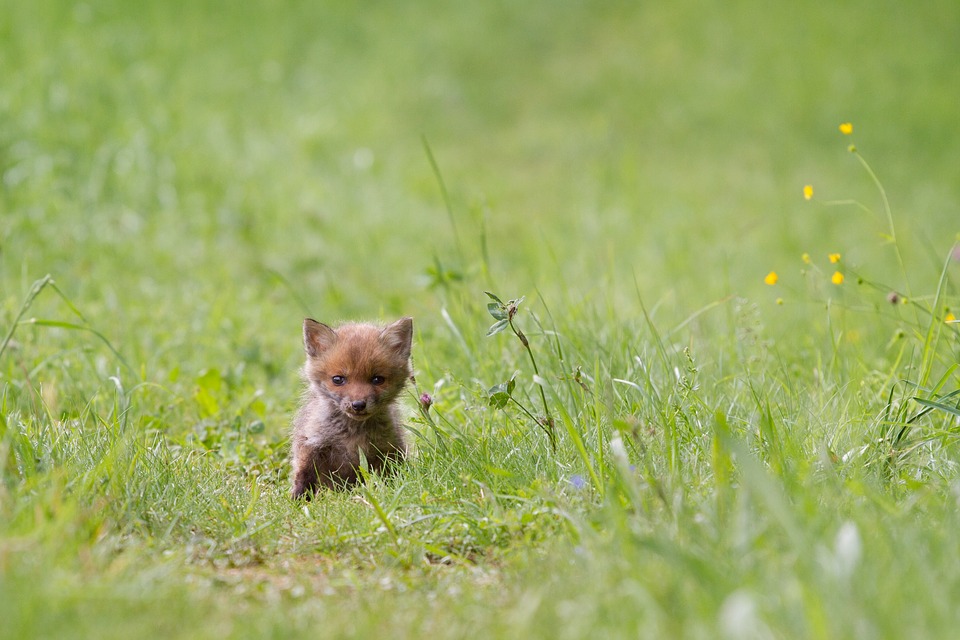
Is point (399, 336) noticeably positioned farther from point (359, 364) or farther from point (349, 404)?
point (349, 404)

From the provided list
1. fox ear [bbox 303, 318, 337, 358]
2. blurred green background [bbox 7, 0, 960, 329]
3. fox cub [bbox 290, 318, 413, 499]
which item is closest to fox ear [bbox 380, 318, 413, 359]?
fox cub [bbox 290, 318, 413, 499]

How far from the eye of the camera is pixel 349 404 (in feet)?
15.3

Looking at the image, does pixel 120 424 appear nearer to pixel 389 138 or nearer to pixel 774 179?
pixel 389 138

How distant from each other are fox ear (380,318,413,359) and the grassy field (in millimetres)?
314

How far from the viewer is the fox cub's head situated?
15.5 ft

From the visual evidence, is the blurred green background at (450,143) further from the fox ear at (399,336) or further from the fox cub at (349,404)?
the fox cub at (349,404)

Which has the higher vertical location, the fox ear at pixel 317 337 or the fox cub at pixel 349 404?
the fox ear at pixel 317 337

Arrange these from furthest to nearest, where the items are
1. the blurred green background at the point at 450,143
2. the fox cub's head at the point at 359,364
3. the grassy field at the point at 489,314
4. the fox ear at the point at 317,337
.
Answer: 1. the blurred green background at the point at 450,143
2. the fox ear at the point at 317,337
3. the fox cub's head at the point at 359,364
4. the grassy field at the point at 489,314

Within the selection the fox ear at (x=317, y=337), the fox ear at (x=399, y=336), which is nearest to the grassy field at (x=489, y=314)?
the fox ear at (x=399, y=336)

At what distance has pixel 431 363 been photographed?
18.8 ft

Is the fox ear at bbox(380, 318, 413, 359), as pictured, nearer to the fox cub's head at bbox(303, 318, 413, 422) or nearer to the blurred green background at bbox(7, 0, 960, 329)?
the fox cub's head at bbox(303, 318, 413, 422)

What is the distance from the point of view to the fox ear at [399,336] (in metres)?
4.91

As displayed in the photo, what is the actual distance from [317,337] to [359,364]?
32 centimetres

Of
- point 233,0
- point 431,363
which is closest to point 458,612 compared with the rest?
point 431,363
